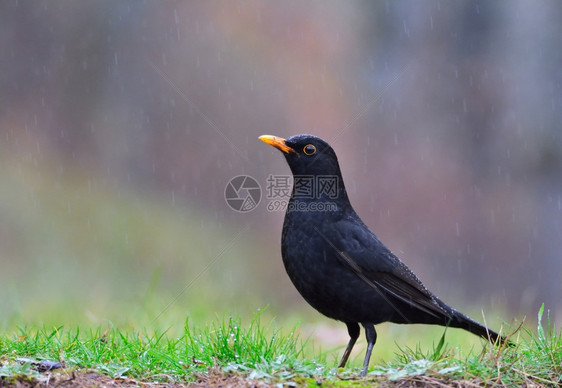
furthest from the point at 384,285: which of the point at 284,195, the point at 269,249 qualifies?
the point at 269,249

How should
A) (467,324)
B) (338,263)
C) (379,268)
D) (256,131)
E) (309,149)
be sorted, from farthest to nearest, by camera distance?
(256,131) → (309,149) → (467,324) → (379,268) → (338,263)

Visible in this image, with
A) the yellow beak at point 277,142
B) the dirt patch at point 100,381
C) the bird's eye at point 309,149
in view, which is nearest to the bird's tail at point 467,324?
the bird's eye at point 309,149

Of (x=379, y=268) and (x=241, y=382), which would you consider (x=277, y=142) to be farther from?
(x=241, y=382)

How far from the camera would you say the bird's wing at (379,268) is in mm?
4508

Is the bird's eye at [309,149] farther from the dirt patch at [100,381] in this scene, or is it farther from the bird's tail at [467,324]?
the dirt patch at [100,381]

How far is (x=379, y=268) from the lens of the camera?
15.2ft

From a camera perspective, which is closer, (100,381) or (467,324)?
(100,381)

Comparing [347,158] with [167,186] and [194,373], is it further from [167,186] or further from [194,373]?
[194,373]

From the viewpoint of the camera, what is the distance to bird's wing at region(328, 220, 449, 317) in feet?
14.8

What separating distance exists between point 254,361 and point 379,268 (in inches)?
50.3

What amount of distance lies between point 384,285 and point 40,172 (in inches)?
331

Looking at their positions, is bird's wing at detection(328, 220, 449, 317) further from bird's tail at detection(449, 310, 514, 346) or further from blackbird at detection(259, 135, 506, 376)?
bird's tail at detection(449, 310, 514, 346)

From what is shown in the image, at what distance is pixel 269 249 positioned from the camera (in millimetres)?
12117

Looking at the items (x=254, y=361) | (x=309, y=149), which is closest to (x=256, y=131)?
→ (x=309, y=149)
